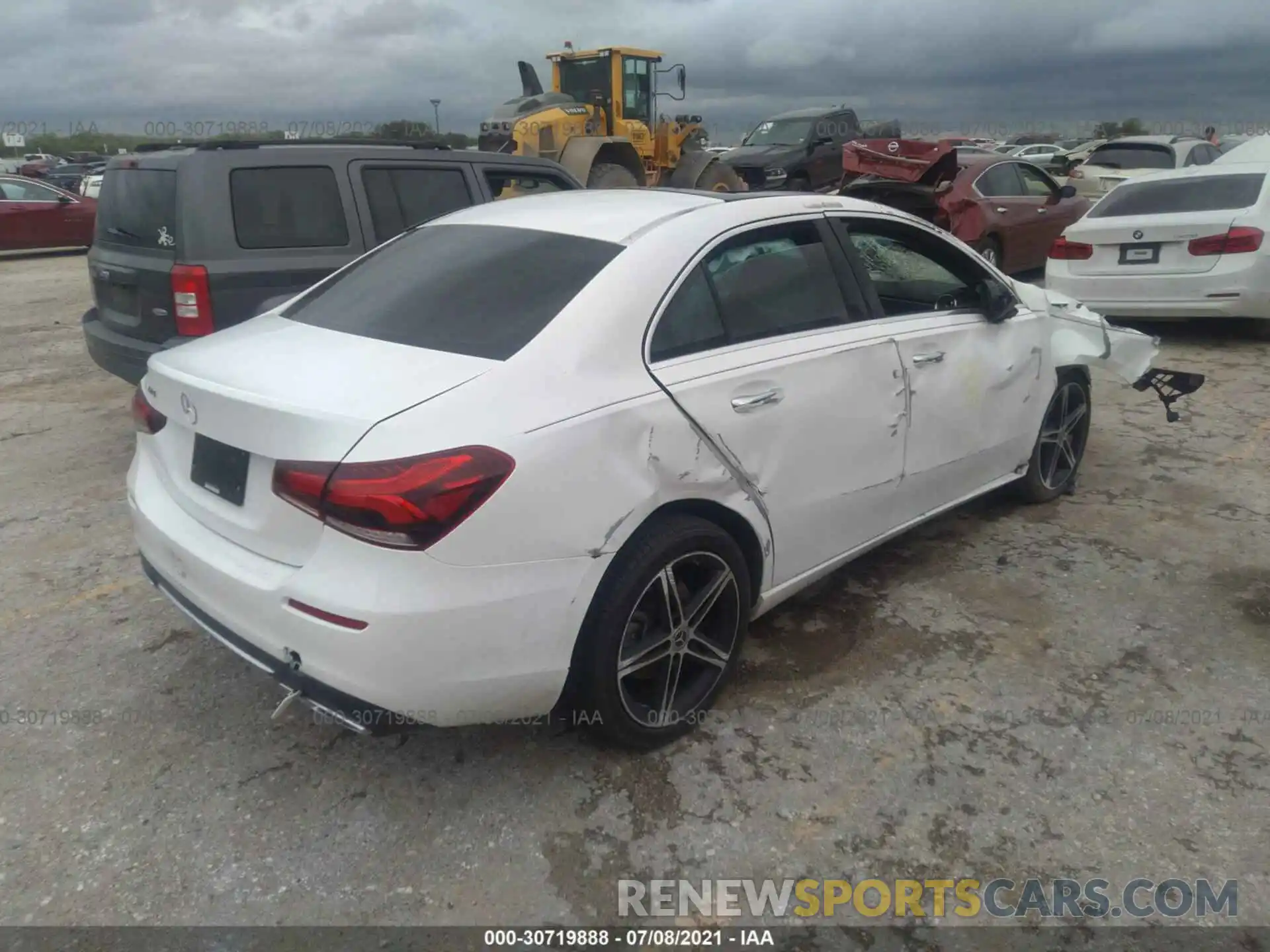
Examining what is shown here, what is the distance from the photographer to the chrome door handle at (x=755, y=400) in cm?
297

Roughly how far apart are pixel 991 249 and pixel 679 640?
29.9ft

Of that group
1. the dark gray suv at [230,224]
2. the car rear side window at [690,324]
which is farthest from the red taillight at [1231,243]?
the car rear side window at [690,324]

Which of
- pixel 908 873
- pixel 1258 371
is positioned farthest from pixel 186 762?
pixel 1258 371

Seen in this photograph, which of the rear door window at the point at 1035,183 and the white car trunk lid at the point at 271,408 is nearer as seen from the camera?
Answer: the white car trunk lid at the point at 271,408

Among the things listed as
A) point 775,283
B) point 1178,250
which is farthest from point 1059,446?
point 1178,250

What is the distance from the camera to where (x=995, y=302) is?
13.5 ft

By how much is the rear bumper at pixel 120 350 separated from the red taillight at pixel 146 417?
185 cm

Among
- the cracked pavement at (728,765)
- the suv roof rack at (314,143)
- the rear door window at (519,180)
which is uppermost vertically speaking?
the suv roof rack at (314,143)

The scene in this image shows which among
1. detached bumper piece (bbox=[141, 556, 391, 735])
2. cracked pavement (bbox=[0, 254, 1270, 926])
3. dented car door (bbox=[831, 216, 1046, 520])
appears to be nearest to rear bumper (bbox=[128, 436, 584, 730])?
detached bumper piece (bbox=[141, 556, 391, 735])

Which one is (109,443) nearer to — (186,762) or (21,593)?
(21,593)

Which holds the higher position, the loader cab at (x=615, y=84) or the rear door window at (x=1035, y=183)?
the loader cab at (x=615, y=84)

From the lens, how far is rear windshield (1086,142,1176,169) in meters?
14.3

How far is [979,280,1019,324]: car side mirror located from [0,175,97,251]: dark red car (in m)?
17.3

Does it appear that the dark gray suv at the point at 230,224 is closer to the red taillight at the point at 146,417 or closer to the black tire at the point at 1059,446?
the red taillight at the point at 146,417
